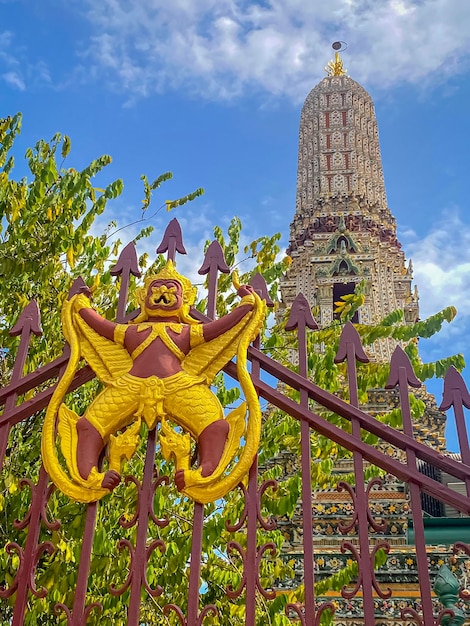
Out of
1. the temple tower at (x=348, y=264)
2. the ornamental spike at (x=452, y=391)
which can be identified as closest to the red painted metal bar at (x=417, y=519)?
the ornamental spike at (x=452, y=391)

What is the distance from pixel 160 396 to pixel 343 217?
15948mm

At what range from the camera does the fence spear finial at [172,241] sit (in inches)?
172

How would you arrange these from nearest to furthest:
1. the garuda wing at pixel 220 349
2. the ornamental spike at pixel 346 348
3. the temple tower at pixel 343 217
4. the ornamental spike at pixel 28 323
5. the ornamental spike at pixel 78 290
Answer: the ornamental spike at pixel 346 348, the garuda wing at pixel 220 349, the ornamental spike at pixel 28 323, the ornamental spike at pixel 78 290, the temple tower at pixel 343 217

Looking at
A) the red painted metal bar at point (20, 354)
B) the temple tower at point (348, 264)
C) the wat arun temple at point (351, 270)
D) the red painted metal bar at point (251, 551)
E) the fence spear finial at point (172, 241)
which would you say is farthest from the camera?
the temple tower at point (348, 264)

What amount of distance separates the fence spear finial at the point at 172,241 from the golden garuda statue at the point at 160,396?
24 cm

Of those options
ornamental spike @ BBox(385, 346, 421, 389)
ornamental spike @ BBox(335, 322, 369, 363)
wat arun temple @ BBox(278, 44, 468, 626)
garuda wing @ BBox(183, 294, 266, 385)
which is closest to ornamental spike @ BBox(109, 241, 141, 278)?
garuda wing @ BBox(183, 294, 266, 385)

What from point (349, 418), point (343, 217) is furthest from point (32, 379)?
point (343, 217)

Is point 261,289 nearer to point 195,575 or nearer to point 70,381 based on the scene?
point 70,381

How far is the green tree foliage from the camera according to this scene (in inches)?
203

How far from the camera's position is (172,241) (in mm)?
4391

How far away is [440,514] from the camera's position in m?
12.8

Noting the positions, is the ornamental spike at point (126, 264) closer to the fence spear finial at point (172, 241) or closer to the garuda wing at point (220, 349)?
the fence spear finial at point (172, 241)

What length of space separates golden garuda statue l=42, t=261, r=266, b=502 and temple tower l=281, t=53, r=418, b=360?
12.0 meters

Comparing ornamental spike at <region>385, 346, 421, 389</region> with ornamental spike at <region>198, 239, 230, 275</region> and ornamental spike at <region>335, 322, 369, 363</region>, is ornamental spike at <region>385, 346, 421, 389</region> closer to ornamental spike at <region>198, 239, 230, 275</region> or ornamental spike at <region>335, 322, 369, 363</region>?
ornamental spike at <region>335, 322, 369, 363</region>
